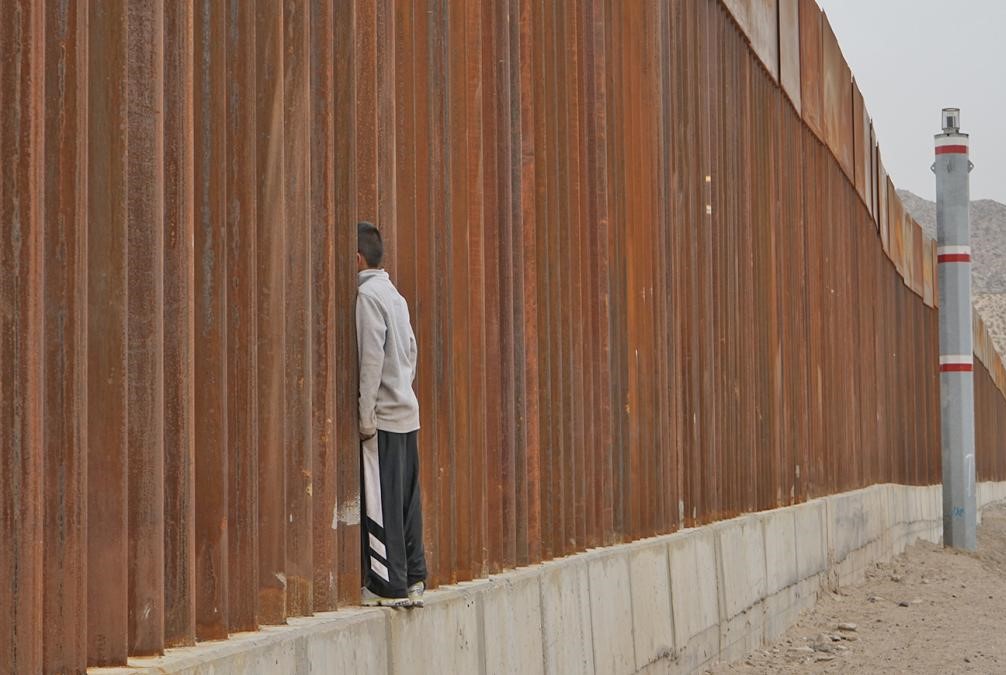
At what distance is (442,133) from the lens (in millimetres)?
7305

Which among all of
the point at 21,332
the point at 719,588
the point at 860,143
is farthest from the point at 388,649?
the point at 860,143

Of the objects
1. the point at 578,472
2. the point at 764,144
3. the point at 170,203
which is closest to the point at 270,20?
the point at 170,203

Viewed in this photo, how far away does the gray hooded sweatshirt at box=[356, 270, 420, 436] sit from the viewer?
20.4 feet

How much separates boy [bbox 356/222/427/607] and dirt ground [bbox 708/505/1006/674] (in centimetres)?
538

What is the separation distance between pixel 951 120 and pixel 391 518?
61.6 ft

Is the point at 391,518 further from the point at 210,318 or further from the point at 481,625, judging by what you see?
the point at 210,318

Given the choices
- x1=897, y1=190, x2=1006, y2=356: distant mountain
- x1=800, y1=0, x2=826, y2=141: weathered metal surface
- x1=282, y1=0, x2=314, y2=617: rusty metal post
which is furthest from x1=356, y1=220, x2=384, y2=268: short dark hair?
x1=897, y1=190, x2=1006, y2=356: distant mountain

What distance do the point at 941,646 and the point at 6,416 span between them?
1034 centimetres

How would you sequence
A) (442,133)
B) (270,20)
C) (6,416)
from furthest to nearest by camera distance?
(442,133)
(270,20)
(6,416)

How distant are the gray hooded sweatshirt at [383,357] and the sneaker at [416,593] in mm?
569

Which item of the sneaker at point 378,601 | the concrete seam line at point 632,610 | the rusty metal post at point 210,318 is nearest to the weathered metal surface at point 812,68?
the concrete seam line at point 632,610

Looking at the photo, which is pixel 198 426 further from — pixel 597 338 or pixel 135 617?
pixel 597 338

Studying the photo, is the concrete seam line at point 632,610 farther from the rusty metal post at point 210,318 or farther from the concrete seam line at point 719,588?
the rusty metal post at point 210,318

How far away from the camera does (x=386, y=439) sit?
632 centimetres
